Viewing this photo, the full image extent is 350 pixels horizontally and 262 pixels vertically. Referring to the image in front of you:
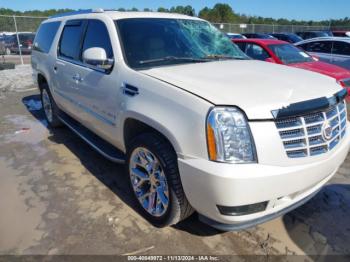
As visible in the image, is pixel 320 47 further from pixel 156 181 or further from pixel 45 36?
pixel 156 181

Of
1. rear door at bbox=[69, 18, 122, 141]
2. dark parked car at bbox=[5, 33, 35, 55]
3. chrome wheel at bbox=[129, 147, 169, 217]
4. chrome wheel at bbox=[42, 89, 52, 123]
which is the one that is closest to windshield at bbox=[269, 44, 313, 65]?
rear door at bbox=[69, 18, 122, 141]

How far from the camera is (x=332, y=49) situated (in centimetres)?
962

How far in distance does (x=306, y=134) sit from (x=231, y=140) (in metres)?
0.59

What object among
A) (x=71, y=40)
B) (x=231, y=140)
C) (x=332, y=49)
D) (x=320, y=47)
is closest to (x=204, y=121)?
(x=231, y=140)

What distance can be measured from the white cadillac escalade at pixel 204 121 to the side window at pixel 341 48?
6.94 m

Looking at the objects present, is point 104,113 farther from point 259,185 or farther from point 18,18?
point 18,18

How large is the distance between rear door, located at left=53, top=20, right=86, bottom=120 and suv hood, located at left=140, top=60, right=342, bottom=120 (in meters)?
1.60

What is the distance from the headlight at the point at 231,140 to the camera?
2.20 metres

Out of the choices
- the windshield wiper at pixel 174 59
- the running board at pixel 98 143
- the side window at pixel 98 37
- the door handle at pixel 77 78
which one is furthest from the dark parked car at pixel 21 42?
the windshield wiper at pixel 174 59

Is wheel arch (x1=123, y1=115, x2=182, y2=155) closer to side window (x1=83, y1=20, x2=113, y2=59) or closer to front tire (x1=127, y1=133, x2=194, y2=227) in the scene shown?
front tire (x1=127, y1=133, x2=194, y2=227)

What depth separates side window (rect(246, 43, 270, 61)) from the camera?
775 centimetres

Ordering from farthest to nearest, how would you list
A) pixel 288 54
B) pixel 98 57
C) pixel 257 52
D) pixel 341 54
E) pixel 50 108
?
pixel 341 54
pixel 257 52
pixel 288 54
pixel 50 108
pixel 98 57

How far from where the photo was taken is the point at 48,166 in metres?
4.43

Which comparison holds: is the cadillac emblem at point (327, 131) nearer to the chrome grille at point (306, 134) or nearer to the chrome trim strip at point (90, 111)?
the chrome grille at point (306, 134)
